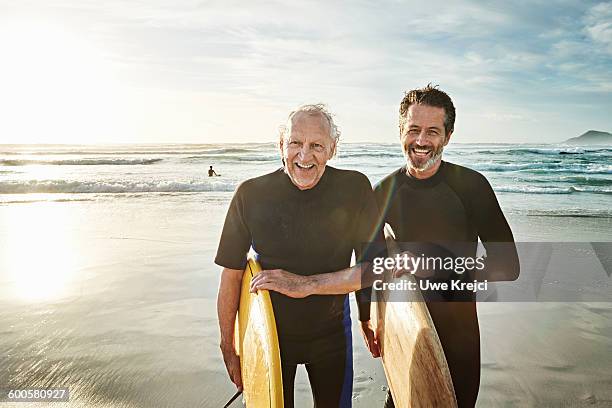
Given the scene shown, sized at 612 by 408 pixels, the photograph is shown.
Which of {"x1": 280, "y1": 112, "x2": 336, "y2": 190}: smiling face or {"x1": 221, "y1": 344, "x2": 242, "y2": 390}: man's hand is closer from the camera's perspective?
{"x1": 280, "y1": 112, "x2": 336, "y2": 190}: smiling face

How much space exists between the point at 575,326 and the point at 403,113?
312cm

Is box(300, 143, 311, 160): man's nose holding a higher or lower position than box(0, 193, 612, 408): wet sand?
higher

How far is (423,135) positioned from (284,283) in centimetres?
95

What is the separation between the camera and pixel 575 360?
384 cm

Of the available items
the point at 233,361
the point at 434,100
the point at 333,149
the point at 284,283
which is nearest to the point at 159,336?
the point at 233,361

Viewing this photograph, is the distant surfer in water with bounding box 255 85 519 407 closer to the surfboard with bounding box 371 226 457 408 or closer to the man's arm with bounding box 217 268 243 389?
the surfboard with bounding box 371 226 457 408

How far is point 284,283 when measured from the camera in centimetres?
210

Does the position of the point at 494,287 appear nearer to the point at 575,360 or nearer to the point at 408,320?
the point at 575,360

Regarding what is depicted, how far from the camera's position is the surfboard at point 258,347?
1910mm

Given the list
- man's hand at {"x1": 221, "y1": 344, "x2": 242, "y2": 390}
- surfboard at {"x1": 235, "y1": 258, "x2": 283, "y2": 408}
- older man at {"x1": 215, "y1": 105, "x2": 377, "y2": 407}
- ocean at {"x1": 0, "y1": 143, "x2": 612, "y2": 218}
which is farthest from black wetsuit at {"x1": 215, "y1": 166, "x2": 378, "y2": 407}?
ocean at {"x1": 0, "y1": 143, "x2": 612, "y2": 218}

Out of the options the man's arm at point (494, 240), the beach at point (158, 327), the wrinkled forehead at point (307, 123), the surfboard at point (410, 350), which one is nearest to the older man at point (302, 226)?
the wrinkled forehead at point (307, 123)

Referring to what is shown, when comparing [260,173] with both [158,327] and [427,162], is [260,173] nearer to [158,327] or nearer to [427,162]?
[158,327]

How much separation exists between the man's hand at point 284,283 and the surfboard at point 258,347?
4 cm

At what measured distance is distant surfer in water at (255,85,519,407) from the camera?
7.80 feet
